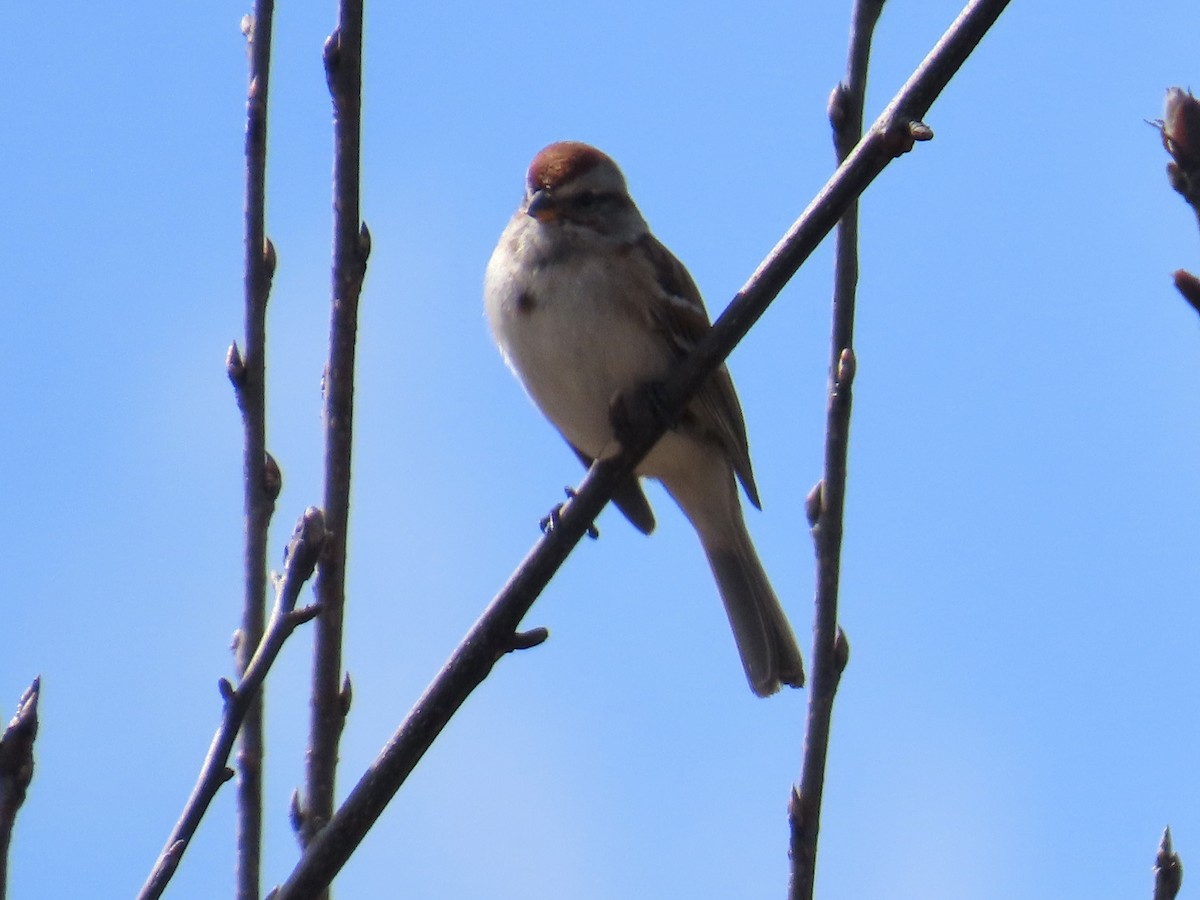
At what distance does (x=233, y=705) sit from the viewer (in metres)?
2.25

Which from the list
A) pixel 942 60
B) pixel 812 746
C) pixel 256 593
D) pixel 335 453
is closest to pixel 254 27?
pixel 335 453

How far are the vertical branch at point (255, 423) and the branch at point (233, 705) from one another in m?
0.39

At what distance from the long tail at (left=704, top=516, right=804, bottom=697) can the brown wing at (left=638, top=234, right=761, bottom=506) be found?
1.15 ft

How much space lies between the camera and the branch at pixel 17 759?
193cm

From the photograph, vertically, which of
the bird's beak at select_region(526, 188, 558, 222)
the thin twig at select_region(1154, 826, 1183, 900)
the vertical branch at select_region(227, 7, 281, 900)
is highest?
the bird's beak at select_region(526, 188, 558, 222)

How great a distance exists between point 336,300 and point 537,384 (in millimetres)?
2112

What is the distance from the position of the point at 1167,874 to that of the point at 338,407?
1.57 m

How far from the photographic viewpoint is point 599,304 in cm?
485

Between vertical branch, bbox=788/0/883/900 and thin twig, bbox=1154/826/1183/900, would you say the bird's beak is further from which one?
thin twig, bbox=1154/826/1183/900

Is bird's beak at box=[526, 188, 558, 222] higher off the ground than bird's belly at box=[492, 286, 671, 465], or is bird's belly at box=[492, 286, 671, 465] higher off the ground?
bird's beak at box=[526, 188, 558, 222]

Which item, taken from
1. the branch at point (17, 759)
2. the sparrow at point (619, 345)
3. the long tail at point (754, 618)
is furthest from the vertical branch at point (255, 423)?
the long tail at point (754, 618)

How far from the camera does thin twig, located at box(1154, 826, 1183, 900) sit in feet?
7.28

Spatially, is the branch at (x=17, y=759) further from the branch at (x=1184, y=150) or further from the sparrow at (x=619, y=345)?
the sparrow at (x=619, y=345)

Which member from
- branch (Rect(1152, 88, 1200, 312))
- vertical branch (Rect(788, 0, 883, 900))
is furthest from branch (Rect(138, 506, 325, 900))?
branch (Rect(1152, 88, 1200, 312))
